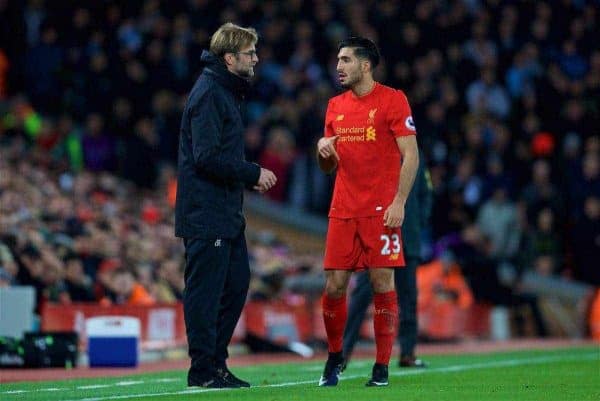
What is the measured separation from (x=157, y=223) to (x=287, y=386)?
11350mm

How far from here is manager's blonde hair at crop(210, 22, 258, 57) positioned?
9875mm

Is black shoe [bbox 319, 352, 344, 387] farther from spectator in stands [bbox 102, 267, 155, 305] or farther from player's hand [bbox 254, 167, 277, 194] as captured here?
spectator in stands [bbox 102, 267, 155, 305]

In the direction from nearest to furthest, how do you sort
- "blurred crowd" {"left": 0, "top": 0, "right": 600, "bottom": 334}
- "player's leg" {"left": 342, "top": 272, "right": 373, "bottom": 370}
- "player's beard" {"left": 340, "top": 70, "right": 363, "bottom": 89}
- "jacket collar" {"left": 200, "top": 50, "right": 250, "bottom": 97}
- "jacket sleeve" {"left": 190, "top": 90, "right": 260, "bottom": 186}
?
"jacket sleeve" {"left": 190, "top": 90, "right": 260, "bottom": 186}, "jacket collar" {"left": 200, "top": 50, "right": 250, "bottom": 97}, "player's beard" {"left": 340, "top": 70, "right": 363, "bottom": 89}, "player's leg" {"left": 342, "top": 272, "right": 373, "bottom": 370}, "blurred crowd" {"left": 0, "top": 0, "right": 600, "bottom": 334}

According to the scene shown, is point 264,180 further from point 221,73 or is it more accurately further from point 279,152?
point 279,152

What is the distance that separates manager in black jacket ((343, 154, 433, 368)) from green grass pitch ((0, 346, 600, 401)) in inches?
10.6

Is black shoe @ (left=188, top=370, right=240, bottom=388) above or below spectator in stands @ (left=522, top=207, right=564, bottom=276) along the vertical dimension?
below

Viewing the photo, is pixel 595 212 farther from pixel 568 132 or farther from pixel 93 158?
pixel 93 158

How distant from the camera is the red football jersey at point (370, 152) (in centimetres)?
1015

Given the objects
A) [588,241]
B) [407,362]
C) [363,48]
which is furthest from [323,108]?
[363,48]

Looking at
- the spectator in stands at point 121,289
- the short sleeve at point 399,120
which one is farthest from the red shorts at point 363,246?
the spectator in stands at point 121,289

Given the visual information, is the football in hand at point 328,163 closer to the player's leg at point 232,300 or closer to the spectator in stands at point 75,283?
the player's leg at point 232,300

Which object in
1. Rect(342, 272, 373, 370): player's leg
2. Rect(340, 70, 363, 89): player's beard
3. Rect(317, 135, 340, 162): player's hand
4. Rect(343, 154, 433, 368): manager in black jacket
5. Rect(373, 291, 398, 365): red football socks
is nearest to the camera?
Rect(317, 135, 340, 162): player's hand

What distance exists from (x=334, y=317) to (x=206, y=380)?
3.35 ft

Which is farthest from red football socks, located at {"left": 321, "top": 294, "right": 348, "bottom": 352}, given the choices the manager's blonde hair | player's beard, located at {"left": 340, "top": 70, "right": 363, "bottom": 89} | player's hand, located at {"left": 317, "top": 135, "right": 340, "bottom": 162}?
the manager's blonde hair
